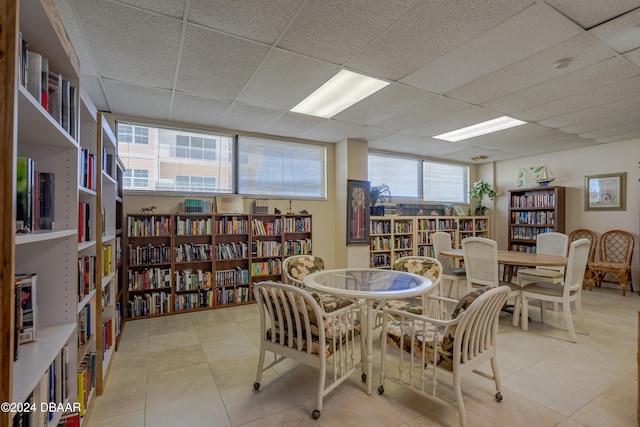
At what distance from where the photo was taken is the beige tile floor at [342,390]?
1.80 m

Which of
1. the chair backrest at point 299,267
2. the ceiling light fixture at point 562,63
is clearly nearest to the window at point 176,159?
the chair backrest at point 299,267

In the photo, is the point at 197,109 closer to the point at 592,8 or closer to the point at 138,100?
the point at 138,100

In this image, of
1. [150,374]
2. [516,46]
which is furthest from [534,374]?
[150,374]

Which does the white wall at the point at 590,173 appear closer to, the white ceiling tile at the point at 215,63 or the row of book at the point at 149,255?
the white ceiling tile at the point at 215,63

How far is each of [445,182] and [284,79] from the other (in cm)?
511

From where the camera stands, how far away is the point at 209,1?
1.84 meters

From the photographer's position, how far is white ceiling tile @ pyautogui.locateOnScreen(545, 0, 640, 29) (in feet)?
6.04

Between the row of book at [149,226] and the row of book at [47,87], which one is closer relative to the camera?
the row of book at [47,87]

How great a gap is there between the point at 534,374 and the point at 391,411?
4.31 ft

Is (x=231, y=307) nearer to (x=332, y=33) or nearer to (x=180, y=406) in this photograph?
(x=180, y=406)

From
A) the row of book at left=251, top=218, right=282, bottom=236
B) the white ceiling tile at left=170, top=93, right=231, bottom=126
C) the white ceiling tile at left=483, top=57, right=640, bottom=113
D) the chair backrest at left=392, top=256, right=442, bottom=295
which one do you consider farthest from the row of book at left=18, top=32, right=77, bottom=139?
the white ceiling tile at left=483, top=57, right=640, bottom=113

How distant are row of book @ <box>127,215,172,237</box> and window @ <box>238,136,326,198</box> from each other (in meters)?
1.15

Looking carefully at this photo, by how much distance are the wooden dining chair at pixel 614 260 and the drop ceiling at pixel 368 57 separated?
2.13m

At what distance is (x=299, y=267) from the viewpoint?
3.03m
